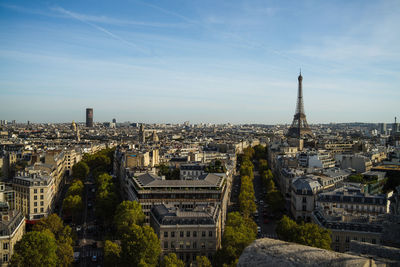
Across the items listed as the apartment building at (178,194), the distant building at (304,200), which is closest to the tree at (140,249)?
the apartment building at (178,194)

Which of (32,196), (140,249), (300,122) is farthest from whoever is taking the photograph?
(300,122)

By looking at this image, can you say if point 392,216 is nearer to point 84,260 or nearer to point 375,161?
point 84,260

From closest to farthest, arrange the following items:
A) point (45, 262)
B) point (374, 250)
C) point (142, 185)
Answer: point (374, 250), point (45, 262), point (142, 185)

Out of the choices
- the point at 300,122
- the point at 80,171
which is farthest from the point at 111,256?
the point at 300,122

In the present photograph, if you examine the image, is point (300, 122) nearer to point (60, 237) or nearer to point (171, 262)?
point (60, 237)

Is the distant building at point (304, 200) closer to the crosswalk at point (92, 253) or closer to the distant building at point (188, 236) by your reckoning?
the distant building at point (188, 236)

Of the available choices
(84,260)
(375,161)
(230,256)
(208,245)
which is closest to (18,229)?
(84,260)
